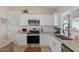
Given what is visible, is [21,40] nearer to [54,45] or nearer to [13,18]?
[13,18]

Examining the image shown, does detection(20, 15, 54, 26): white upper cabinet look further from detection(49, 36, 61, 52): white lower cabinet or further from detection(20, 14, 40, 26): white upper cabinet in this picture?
detection(49, 36, 61, 52): white lower cabinet

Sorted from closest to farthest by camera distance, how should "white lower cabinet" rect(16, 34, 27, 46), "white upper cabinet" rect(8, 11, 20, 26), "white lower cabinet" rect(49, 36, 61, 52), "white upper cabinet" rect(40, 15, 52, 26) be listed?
"white lower cabinet" rect(49, 36, 61, 52), "white upper cabinet" rect(8, 11, 20, 26), "white lower cabinet" rect(16, 34, 27, 46), "white upper cabinet" rect(40, 15, 52, 26)

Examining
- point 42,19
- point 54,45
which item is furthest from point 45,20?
point 54,45

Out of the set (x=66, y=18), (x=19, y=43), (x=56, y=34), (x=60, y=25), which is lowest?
(x=19, y=43)

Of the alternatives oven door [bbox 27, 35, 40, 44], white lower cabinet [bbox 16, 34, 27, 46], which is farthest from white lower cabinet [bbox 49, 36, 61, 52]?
white lower cabinet [bbox 16, 34, 27, 46]

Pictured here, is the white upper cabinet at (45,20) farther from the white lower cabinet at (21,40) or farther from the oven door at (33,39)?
the white lower cabinet at (21,40)

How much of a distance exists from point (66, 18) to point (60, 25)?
208mm

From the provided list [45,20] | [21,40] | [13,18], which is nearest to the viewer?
[13,18]

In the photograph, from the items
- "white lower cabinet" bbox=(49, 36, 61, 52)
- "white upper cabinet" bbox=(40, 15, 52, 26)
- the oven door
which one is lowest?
"white lower cabinet" bbox=(49, 36, 61, 52)

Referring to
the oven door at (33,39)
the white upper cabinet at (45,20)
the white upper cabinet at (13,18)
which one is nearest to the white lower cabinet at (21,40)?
the oven door at (33,39)

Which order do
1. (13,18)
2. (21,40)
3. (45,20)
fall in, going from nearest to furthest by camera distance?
(13,18), (21,40), (45,20)
